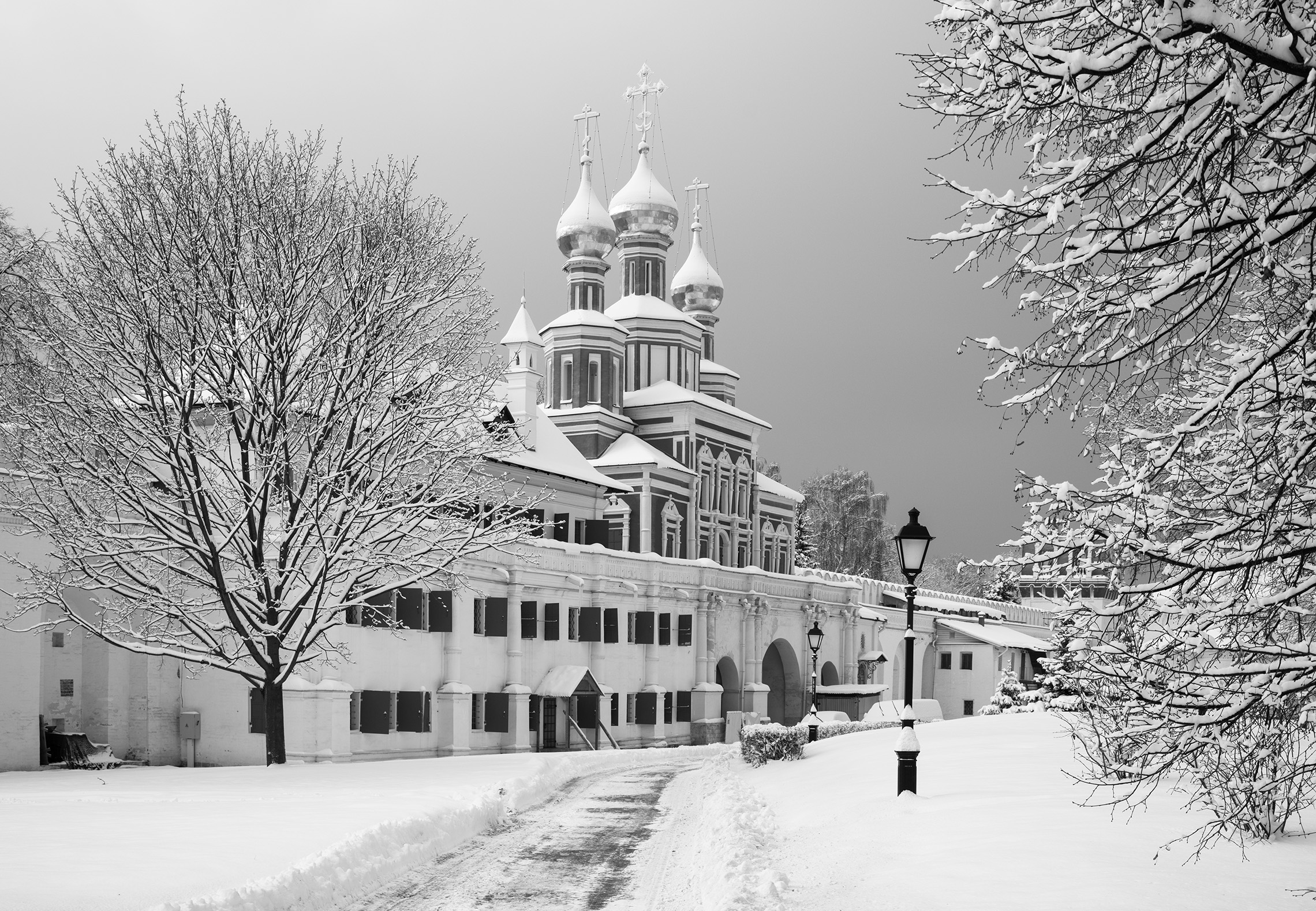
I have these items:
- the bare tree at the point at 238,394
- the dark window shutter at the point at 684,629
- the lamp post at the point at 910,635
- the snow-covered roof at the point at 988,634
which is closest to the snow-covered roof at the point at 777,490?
the snow-covered roof at the point at 988,634

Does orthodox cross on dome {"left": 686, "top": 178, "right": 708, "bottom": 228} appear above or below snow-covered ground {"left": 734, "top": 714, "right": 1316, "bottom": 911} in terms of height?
above

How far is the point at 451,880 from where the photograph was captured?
11.7 m

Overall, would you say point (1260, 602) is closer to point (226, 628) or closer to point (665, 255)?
point (226, 628)

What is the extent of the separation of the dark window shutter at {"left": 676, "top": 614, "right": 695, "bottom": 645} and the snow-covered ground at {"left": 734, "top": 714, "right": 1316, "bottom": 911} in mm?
27574

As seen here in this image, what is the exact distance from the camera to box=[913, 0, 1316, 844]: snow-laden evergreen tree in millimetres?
6359

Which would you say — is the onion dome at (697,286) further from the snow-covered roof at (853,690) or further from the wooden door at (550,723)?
the wooden door at (550,723)

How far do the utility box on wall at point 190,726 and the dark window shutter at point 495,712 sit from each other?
29.2 feet

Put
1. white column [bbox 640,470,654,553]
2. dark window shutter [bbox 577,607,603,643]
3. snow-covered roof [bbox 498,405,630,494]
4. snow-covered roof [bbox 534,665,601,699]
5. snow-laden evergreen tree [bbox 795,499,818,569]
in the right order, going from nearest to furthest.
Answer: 1. snow-covered roof [bbox 534,665,601,699]
2. dark window shutter [bbox 577,607,603,643]
3. snow-covered roof [bbox 498,405,630,494]
4. white column [bbox 640,470,654,553]
5. snow-laden evergreen tree [bbox 795,499,818,569]

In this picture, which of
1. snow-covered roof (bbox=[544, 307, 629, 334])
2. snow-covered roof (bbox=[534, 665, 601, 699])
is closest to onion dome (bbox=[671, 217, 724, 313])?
snow-covered roof (bbox=[544, 307, 629, 334])

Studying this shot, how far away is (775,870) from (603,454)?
41814mm

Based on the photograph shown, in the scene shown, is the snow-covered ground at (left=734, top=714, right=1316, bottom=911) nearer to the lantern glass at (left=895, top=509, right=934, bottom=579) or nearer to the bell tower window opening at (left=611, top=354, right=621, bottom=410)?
the lantern glass at (left=895, top=509, right=934, bottom=579)

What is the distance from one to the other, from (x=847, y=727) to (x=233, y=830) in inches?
1050

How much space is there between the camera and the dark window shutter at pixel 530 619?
37656mm

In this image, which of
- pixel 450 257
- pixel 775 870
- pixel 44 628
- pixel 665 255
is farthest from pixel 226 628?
pixel 665 255
